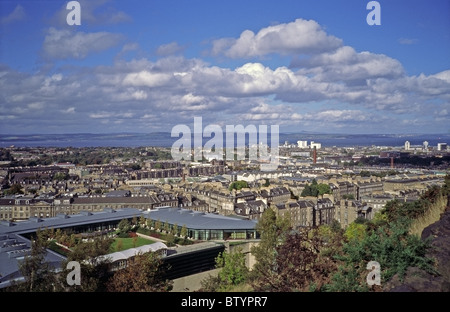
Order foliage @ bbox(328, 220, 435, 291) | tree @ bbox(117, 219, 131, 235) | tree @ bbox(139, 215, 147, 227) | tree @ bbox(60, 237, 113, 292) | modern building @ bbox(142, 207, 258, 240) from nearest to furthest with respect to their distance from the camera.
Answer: foliage @ bbox(328, 220, 435, 291) → tree @ bbox(60, 237, 113, 292) → modern building @ bbox(142, 207, 258, 240) → tree @ bbox(117, 219, 131, 235) → tree @ bbox(139, 215, 147, 227)

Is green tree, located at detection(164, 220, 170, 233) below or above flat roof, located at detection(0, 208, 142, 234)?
below

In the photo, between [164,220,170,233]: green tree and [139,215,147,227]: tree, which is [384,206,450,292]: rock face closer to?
[164,220,170,233]: green tree

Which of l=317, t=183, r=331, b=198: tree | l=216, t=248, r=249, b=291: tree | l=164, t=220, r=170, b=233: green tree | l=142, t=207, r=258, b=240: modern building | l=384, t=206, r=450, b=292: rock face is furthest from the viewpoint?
l=317, t=183, r=331, b=198: tree

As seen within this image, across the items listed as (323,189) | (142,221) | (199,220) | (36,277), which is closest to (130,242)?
(142,221)

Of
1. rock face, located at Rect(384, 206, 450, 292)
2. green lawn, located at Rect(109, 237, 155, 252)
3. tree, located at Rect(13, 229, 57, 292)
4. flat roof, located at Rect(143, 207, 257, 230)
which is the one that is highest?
rock face, located at Rect(384, 206, 450, 292)

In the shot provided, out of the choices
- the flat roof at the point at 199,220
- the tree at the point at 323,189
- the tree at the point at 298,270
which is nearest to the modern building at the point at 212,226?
the flat roof at the point at 199,220

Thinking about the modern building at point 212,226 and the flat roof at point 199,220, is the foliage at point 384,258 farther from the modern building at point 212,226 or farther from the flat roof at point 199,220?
the flat roof at point 199,220

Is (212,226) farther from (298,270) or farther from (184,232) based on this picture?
(298,270)

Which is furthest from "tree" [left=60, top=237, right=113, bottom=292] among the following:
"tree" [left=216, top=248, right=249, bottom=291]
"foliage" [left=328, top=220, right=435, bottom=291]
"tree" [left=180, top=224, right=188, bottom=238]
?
"tree" [left=180, top=224, right=188, bottom=238]
